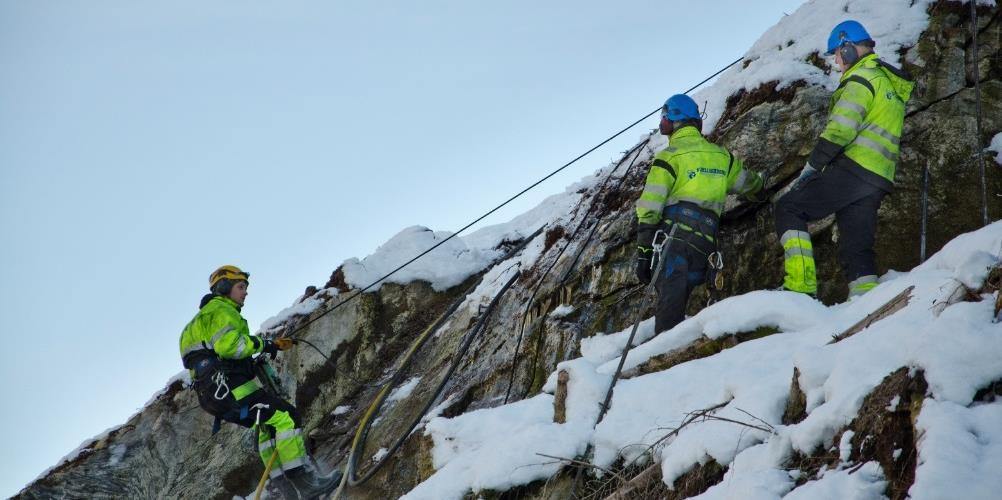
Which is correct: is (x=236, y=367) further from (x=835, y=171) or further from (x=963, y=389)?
(x=963, y=389)

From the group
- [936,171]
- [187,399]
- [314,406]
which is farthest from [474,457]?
[187,399]

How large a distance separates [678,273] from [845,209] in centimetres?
143

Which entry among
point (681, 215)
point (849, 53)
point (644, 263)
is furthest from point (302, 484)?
point (849, 53)

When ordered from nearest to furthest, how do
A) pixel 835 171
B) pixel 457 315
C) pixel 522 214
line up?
pixel 835 171 < pixel 457 315 < pixel 522 214

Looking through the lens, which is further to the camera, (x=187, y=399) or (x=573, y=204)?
(x=187, y=399)

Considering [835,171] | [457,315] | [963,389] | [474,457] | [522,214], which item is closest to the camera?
[963,389]

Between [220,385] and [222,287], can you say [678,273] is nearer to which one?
[220,385]

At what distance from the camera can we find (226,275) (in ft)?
27.9

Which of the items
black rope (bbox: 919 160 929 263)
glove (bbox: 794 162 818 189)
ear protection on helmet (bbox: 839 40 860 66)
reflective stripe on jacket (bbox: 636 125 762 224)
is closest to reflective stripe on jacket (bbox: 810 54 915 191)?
glove (bbox: 794 162 818 189)

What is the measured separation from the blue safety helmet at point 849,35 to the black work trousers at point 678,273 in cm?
197

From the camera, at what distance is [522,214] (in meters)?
15.4

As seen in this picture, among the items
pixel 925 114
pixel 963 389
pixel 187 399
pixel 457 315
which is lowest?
pixel 963 389

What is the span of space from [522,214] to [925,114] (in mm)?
8320

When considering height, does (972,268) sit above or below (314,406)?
below
